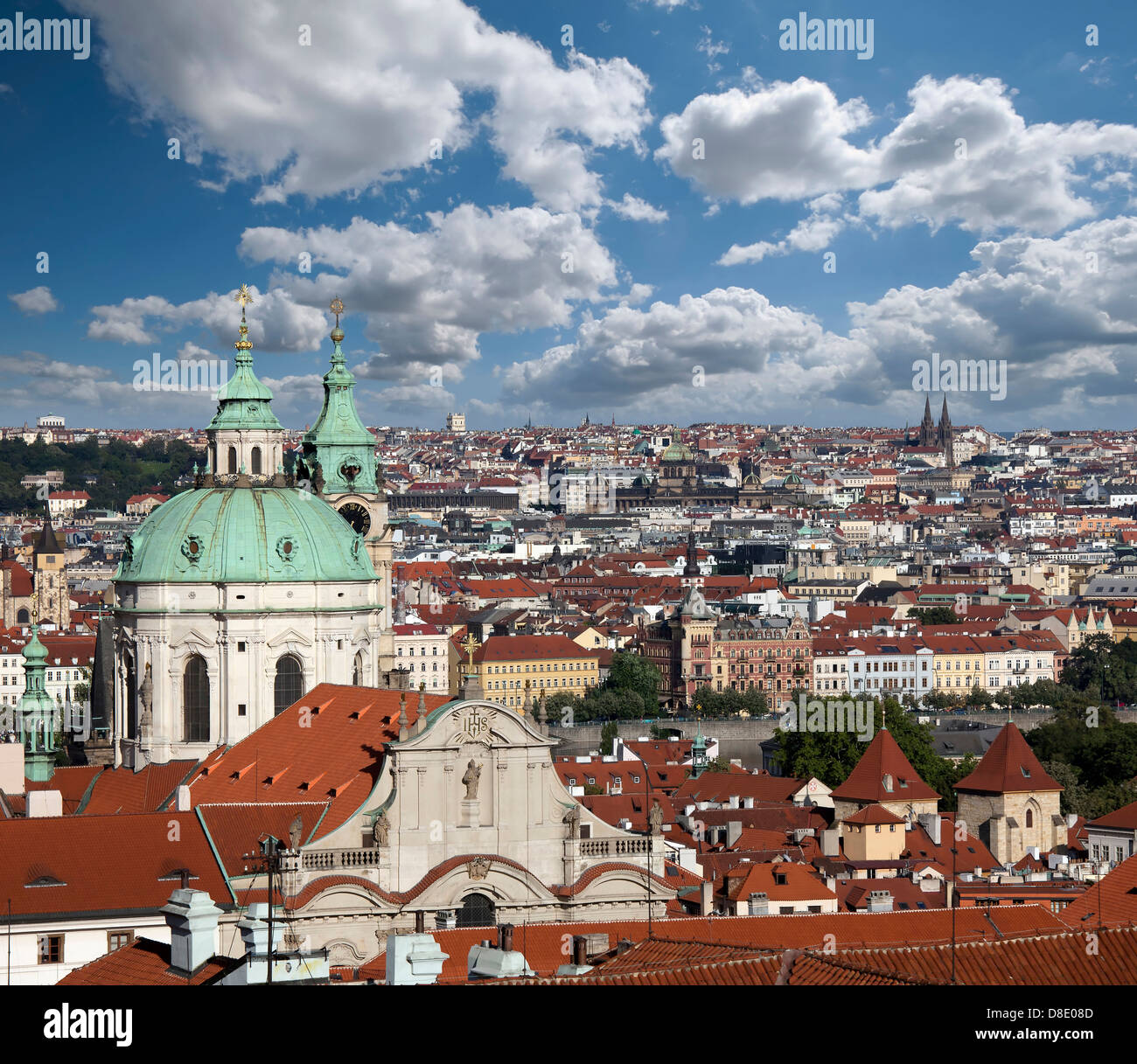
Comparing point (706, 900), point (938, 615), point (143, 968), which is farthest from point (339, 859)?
point (938, 615)

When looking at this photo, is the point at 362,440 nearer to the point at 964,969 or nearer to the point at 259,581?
the point at 259,581

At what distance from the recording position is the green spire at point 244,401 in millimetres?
51906

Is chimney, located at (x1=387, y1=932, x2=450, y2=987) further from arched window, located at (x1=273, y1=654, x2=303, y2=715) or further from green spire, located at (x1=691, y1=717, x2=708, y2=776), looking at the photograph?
green spire, located at (x1=691, y1=717, x2=708, y2=776)

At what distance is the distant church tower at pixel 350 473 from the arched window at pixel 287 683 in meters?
11.6

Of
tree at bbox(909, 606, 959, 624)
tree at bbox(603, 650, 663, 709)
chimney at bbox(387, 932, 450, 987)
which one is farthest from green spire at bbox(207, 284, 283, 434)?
tree at bbox(909, 606, 959, 624)

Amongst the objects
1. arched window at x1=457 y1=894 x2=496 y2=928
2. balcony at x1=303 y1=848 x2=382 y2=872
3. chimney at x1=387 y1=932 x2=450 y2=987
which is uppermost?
chimney at x1=387 y1=932 x2=450 y2=987

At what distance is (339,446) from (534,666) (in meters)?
58.4

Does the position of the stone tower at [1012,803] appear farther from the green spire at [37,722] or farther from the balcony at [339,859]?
the balcony at [339,859]

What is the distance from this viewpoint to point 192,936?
2259 centimetres

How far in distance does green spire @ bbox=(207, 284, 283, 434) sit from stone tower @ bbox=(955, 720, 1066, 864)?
78.5ft

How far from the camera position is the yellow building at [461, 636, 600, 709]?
116500 mm

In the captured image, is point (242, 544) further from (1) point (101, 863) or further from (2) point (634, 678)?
(2) point (634, 678)
